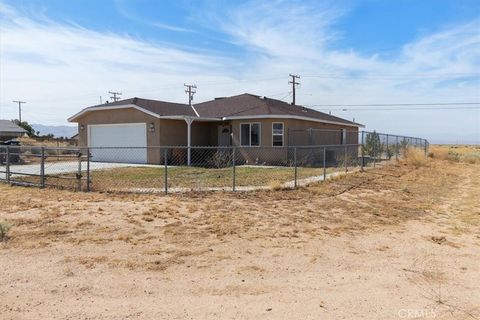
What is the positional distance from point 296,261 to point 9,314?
11.2ft

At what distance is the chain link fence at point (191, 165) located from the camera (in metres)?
12.3

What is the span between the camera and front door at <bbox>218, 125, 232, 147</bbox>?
2326 cm

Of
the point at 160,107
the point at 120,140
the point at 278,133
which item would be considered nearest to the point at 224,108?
the point at 160,107

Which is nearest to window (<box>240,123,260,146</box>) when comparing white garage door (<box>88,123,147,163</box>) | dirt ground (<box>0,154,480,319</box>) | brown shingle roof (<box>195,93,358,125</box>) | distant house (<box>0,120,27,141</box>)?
brown shingle roof (<box>195,93,358,125</box>)

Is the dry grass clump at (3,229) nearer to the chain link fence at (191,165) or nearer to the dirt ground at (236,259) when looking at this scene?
the dirt ground at (236,259)

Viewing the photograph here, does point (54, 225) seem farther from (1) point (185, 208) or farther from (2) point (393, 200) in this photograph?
(2) point (393, 200)

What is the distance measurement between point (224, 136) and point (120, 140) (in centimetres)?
578

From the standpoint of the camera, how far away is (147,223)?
7.62m

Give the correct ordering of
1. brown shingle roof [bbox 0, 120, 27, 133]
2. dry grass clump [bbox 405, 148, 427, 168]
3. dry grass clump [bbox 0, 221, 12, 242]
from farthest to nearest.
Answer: brown shingle roof [bbox 0, 120, 27, 133], dry grass clump [bbox 405, 148, 427, 168], dry grass clump [bbox 0, 221, 12, 242]

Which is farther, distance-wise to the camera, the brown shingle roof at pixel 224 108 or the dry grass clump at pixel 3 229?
the brown shingle roof at pixel 224 108

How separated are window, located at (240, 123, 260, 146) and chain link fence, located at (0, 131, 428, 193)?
1.55 ft

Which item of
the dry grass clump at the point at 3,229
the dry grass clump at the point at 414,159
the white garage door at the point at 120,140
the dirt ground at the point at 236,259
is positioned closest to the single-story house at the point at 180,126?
the white garage door at the point at 120,140

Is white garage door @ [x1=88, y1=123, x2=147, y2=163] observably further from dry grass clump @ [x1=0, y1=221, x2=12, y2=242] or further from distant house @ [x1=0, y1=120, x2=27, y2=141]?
dry grass clump @ [x1=0, y1=221, x2=12, y2=242]

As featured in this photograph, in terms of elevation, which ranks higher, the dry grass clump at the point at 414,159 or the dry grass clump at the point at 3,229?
the dry grass clump at the point at 414,159
